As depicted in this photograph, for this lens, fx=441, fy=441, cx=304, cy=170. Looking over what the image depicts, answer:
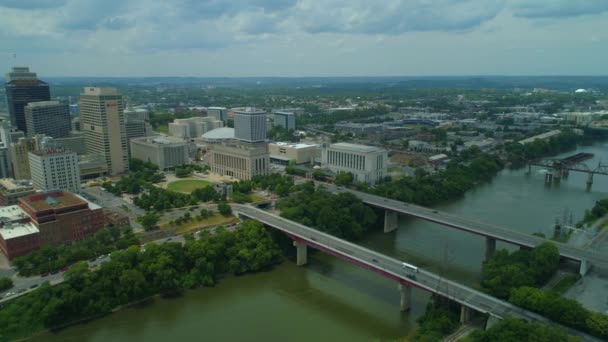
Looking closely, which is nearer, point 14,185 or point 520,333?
point 520,333

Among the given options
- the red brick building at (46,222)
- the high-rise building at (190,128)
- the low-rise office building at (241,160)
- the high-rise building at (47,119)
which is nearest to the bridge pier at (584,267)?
the red brick building at (46,222)

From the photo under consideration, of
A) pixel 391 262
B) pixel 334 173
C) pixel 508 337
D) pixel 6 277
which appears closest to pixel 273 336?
pixel 391 262

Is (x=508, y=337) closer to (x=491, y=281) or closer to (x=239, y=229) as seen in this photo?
(x=491, y=281)

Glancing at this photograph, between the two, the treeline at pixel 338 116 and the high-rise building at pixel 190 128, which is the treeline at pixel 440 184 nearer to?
the high-rise building at pixel 190 128

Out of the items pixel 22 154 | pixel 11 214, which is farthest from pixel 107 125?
pixel 11 214

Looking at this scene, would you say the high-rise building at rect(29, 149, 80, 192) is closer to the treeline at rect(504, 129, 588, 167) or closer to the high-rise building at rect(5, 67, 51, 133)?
the high-rise building at rect(5, 67, 51, 133)

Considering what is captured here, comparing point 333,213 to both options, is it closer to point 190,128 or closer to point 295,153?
point 295,153
